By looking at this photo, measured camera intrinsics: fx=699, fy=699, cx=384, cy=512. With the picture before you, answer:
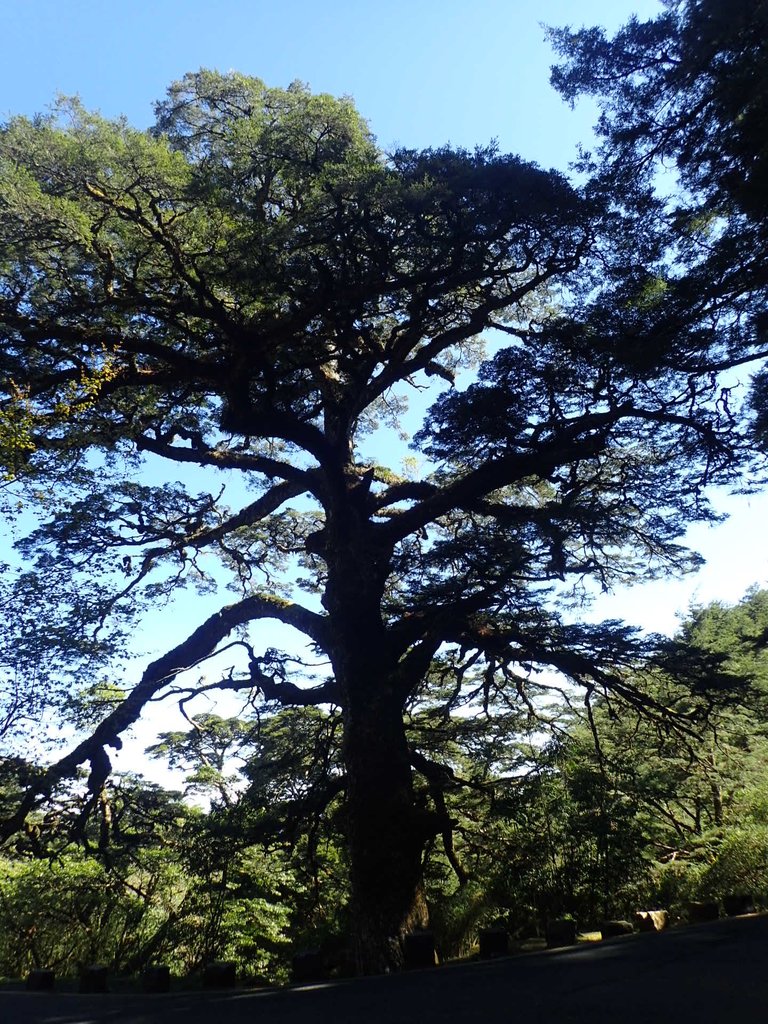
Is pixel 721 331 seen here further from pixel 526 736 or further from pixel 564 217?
pixel 526 736

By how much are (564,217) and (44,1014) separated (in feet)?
22.9

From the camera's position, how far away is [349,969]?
7590mm

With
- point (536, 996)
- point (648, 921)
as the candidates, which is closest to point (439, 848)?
point (648, 921)

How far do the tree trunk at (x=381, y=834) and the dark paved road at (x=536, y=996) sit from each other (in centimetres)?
256

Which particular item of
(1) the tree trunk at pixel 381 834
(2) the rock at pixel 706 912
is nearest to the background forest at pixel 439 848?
(1) the tree trunk at pixel 381 834

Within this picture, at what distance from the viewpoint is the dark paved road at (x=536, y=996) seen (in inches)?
96.3

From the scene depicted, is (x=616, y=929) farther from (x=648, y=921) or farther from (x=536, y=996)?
(x=536, y=996)

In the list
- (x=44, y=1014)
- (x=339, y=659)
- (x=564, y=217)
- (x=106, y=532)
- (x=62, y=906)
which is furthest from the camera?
(x=62, y=906)

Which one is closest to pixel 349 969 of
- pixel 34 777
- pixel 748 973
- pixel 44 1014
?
pixel 34 777

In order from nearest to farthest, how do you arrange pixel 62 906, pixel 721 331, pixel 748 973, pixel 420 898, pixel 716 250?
1. pixel 748 973
2. pixel 716 250
3. pixel 721 331
4. pixel 420 898
5. pixel 62 906

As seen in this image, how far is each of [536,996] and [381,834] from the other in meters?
3.64

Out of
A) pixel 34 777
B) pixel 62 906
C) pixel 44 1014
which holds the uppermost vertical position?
pixel 34 777

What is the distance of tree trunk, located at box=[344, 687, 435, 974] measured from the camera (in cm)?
586

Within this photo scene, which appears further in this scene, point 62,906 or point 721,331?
point 62,906
